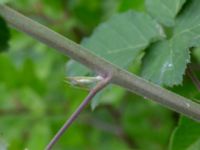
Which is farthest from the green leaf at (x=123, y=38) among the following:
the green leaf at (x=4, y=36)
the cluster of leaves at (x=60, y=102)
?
the cluster of leaves at (x=60, y=102)

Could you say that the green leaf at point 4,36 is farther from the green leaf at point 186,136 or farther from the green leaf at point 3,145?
the green leaf at point 186,136

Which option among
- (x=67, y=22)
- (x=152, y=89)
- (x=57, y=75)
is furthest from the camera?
(x=57, y=75)

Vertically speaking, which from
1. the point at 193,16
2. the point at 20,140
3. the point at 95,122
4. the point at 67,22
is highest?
the point at 193,16

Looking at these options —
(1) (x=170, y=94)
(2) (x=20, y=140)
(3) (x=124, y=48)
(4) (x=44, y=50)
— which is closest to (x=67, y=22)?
(4) (x=44, y=50)

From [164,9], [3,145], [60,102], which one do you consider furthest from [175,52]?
[60,102]

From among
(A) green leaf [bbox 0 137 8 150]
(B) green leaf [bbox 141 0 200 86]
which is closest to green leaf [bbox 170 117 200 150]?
(B) green leaf [bbox 141 0 200 86]

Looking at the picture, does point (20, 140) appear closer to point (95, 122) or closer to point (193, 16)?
point (95, 122)
